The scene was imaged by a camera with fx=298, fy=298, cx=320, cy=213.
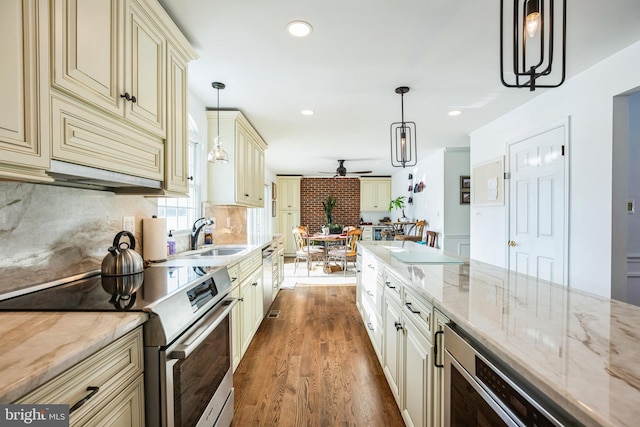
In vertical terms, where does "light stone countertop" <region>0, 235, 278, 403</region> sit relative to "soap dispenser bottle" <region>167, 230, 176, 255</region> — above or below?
below

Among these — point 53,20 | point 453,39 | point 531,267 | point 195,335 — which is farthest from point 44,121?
point 531,267

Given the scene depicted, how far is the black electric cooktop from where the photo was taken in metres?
1.04

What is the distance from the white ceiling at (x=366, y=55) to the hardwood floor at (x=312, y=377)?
93.8 inches

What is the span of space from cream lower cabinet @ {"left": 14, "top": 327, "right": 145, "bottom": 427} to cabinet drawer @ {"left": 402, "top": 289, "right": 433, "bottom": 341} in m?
1.09

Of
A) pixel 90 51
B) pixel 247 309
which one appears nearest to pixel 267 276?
pixel 247 309

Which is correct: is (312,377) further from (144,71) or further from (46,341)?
(144,71)

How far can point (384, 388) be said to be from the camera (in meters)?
2.10

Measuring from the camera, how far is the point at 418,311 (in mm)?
1378

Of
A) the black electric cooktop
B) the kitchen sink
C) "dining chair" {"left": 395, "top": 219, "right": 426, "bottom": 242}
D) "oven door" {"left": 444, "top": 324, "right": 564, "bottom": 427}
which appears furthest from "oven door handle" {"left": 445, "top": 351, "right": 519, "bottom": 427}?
"dining chair" {"left": 395, "top": 219, "right": 426, "bottom": 242}

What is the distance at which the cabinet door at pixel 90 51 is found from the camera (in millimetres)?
1029

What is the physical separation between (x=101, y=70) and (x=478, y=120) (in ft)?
12.8

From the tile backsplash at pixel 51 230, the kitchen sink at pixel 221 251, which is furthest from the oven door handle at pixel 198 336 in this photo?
the kitchen sink at pixel 221 251

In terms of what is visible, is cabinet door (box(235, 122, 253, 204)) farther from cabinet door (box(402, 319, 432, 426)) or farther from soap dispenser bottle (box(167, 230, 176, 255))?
cabinet door (box(402, 319, 432, 426))

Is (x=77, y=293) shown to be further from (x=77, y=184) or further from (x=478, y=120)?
(x=478, y=120)
